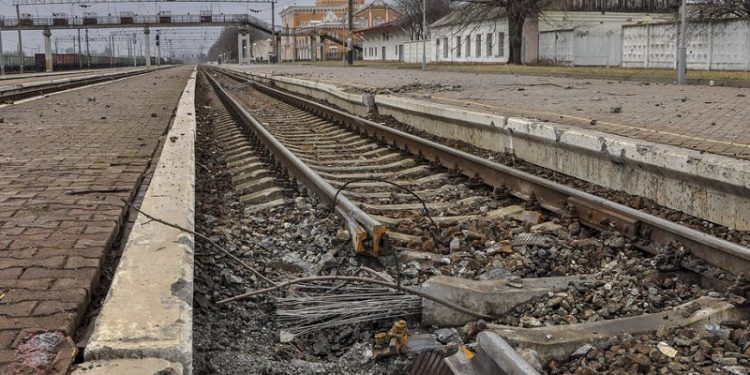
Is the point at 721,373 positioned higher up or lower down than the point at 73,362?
lower down

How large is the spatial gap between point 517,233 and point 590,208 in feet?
2.03

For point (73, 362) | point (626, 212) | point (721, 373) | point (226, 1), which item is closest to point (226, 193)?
point (626, 212)

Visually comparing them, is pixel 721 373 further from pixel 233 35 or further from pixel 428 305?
pixel 233 35

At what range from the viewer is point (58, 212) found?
530 cm

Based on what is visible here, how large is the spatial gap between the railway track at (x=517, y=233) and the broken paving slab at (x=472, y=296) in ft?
0.15

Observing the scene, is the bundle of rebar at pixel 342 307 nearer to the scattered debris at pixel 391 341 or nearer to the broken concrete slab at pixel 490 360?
the scattered debris at pixel 391 341

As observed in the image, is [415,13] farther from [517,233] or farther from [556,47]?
[517,233]

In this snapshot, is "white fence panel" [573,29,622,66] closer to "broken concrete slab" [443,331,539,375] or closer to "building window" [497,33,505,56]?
"building window" [497,33,505,56]

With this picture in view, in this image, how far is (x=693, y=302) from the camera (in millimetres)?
3670

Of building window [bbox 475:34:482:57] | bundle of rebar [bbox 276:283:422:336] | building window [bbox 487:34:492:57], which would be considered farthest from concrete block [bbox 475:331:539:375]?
building window [bbox 475:34:482:57]

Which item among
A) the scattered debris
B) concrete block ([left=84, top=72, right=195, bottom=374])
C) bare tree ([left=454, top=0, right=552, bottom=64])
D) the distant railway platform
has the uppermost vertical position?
bare tree ([left=454, top=0, right=552, bottom=64])

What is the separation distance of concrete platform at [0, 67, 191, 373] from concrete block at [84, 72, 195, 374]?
188mm

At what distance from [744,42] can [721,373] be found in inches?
1146

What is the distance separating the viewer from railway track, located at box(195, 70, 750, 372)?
395cm
